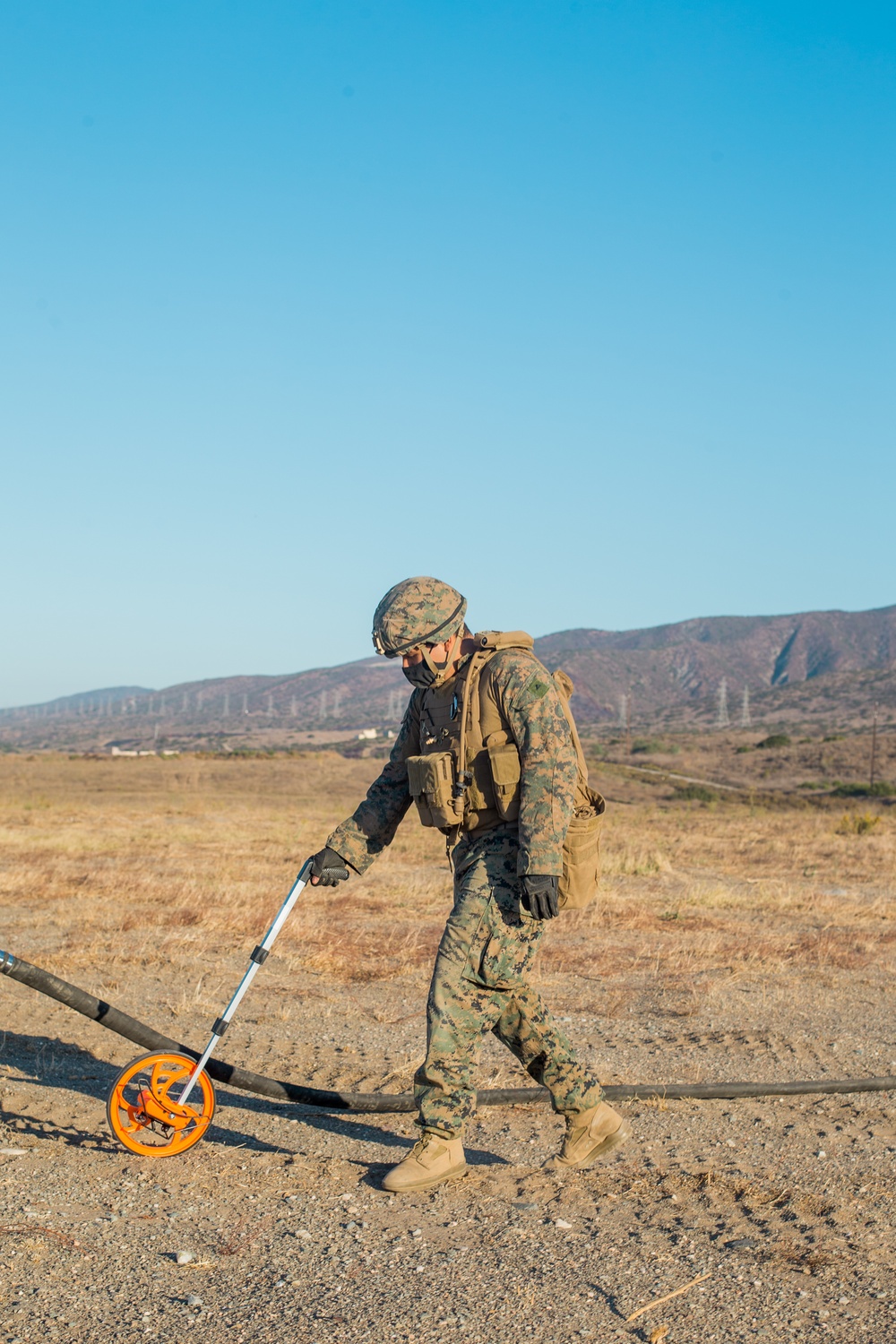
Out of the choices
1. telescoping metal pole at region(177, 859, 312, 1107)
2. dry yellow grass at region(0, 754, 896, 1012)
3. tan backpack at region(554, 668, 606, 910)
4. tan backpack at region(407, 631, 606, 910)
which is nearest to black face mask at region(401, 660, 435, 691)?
tan backpack at region(407, 631, 606, 910)

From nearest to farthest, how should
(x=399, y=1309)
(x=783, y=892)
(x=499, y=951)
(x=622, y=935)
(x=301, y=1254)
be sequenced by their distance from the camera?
1. (x=399, y=1309)
2. (x=301, y=1254)
3. (x=499, y=951)
4. (x=622, y=935)
5. (x=783, y=892)

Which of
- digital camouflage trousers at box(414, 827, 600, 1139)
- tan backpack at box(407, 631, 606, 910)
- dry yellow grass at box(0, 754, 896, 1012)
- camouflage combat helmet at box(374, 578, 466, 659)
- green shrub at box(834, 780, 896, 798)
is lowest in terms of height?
green shrub at box(834, 780, 896, 798)

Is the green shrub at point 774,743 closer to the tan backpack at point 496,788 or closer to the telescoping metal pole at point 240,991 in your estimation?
the tan backpack at point 496,788

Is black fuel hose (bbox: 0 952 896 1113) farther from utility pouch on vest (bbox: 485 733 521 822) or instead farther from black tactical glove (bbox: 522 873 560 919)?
utility pouch on vest (bbox: 485 733 521 822)

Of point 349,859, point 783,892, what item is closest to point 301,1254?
point 349,859

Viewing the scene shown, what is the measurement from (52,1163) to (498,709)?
2.48 metres

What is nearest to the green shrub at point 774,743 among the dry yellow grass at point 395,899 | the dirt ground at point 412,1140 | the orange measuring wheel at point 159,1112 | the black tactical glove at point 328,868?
the dry yellow grass at point 395,899

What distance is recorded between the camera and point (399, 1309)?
11.1ft

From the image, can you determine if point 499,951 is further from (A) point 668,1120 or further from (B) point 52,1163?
(B) point 52,1163

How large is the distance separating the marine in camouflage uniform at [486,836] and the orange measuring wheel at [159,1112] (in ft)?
3.03

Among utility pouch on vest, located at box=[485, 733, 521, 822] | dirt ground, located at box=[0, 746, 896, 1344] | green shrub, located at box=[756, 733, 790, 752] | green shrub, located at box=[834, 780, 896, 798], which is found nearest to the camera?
dirt ground, located at box=[0, 746, 896, 1344]

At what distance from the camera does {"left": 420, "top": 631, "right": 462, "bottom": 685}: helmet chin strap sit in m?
4.79

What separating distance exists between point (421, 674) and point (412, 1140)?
2.05m

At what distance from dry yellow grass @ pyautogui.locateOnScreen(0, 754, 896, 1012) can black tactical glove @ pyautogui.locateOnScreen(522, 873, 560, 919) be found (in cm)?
427
